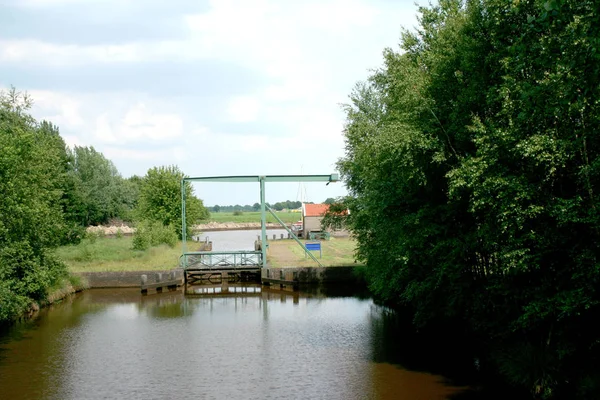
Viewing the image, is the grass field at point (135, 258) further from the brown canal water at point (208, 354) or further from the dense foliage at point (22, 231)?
the dense foliage at point (22, 231)

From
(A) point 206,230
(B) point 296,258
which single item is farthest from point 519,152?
(A) point 206,230

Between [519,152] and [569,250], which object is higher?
[519,152]

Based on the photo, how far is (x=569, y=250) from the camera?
11.7 meters

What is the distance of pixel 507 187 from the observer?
1228cm

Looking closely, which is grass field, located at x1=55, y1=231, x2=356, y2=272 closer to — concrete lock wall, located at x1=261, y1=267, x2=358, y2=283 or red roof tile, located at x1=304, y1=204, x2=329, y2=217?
concrete lock wall, located at x1=261, y1=267, x2=358, y2=283

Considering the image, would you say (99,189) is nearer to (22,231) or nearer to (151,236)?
(151,236)

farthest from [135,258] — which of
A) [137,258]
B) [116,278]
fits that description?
[116,278]

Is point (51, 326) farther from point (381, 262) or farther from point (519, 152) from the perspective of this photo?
point (519, 152)

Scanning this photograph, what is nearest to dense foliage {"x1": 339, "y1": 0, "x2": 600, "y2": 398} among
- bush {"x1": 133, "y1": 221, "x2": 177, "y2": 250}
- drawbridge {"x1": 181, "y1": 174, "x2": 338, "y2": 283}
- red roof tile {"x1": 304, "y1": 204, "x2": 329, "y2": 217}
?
drawbridge {"x1": 181, "y1": 174, "x2": 338, "y2": 283}

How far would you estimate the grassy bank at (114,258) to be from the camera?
110 ft

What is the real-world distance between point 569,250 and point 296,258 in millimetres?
27091

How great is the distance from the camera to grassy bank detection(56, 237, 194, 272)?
3356cm

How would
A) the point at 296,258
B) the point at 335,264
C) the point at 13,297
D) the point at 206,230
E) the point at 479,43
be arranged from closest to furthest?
1. the point at 479,43
2. the point at 13,297
3. the point at 335,264
4. the point at 296,258
5. the point at 206,230

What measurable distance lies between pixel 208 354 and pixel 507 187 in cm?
1033
